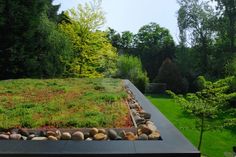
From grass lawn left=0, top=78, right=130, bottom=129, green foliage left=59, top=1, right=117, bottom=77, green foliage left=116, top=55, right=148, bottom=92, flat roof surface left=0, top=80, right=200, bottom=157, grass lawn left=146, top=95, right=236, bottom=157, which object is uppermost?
green foliage left=59, top=1, right=117, bottom=77

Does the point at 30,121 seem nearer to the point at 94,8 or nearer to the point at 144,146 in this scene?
the point at 144,146

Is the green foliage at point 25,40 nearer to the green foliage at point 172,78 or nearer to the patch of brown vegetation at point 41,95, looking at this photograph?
the patch of brown vegetation at point 41,95

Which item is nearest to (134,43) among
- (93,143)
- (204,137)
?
(204,137)

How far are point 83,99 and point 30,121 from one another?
1.79 m

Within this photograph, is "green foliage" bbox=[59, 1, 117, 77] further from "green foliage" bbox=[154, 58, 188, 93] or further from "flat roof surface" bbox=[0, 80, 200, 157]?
"flat roof surface" bbox=[0, 80, 200, 157]

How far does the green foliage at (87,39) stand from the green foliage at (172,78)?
7.44m

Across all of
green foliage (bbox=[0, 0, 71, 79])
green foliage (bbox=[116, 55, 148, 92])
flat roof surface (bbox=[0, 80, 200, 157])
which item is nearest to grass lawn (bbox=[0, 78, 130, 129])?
flat roof surface (bbox=[0, 80, 200, 157])

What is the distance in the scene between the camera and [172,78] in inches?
970

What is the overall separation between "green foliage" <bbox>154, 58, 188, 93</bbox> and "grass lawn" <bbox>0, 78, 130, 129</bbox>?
59.4 ft

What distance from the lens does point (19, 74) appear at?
1409cm

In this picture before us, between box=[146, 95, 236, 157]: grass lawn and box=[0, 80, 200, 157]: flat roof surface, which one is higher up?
box=[0, 80, 200, 157]: flat roof surface

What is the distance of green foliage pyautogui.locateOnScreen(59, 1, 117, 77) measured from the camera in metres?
18.0

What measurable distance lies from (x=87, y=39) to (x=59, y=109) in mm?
13259

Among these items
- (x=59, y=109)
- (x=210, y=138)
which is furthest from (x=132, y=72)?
(x=59, y=109)
